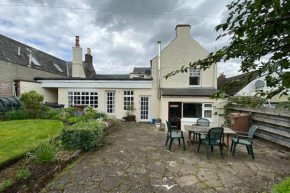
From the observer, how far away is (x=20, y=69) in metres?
13.8

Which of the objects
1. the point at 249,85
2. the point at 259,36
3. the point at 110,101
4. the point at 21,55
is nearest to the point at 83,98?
the point at 110,101

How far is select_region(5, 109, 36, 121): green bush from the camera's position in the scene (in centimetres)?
876

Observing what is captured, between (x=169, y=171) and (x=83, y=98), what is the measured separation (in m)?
10.6

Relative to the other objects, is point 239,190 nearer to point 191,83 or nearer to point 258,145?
point 258,145

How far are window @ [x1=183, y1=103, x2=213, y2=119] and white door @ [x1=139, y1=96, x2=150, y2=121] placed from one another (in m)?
3.36

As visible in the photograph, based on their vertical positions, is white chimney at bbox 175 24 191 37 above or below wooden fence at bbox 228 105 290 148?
above

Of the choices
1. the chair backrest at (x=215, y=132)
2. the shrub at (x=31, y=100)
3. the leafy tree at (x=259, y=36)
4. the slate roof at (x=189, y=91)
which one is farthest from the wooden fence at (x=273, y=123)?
the shrub at (x=31, y=100)

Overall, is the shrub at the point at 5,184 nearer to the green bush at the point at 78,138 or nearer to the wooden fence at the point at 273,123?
the green bush at the point at 78,138

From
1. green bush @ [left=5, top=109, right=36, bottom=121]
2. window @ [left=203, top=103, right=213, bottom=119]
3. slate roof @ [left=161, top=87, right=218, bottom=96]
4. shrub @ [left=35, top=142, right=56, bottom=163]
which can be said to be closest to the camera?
shrub @ [left=35, top=142, right=56, bottom=163]

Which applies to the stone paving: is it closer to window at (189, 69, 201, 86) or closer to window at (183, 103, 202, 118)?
window at (183, 103, 202, 118)

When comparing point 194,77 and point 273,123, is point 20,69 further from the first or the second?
point 273,123

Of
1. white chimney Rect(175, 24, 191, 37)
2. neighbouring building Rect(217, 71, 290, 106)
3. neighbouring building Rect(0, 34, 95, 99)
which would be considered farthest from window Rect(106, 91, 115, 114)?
neighbouring building Rect(217, 71, 290, 106)

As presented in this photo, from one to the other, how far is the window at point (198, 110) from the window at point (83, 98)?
771 cm

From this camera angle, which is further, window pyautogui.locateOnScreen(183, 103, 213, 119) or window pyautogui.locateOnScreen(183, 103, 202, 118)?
window pyautogui.locateOnScreen(183, 103, 202, 118)
